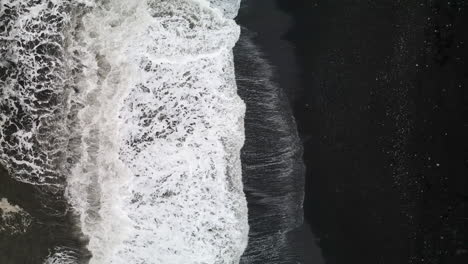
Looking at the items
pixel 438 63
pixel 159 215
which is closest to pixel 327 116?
pixel 438 63

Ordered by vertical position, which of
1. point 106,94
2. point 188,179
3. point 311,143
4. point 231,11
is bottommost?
point 188,179

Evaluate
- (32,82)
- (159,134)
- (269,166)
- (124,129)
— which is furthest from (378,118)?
(32,82)

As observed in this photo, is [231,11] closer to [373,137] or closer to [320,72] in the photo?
[320,72]

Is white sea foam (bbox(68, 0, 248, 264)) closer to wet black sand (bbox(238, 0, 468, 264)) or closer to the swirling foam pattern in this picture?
the swirling foam pattern

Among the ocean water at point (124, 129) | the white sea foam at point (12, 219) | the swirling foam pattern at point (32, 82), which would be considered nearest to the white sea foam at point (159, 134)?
the ocean water at point (124, 129)

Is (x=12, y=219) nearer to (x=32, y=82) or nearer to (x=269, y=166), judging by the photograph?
(x=32, y=82)

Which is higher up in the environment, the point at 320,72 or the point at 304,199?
the point at 320,72

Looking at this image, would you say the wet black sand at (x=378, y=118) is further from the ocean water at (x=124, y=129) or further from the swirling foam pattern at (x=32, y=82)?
the swirling foam pattern at (x=32, y=82)
